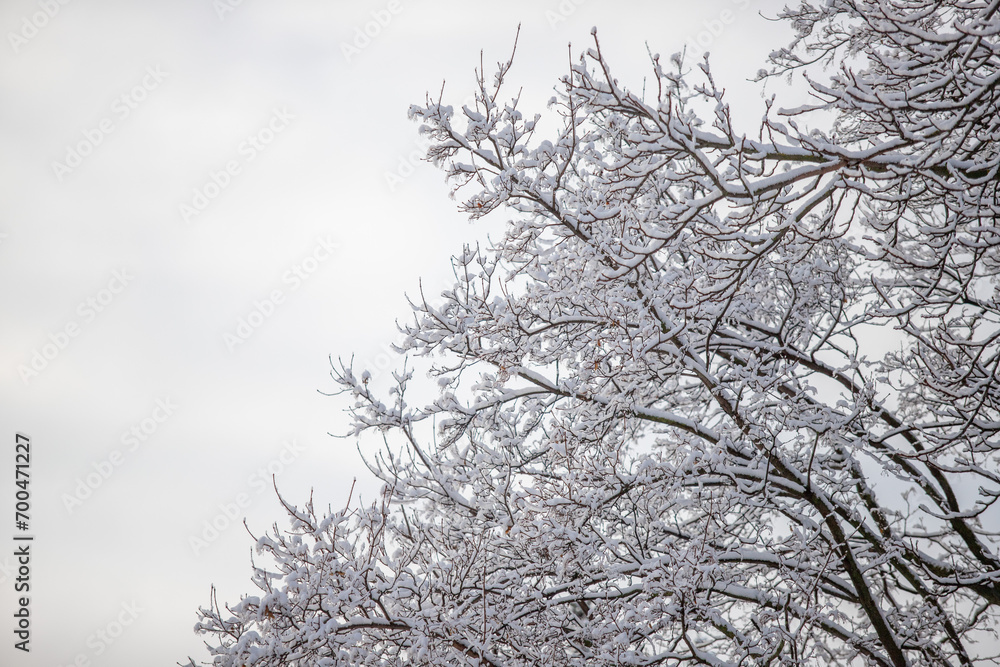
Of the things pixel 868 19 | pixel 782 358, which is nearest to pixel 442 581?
pixel 782 358

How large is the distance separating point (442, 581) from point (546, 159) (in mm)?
3422

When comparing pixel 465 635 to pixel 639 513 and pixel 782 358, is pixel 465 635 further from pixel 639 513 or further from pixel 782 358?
pixel 782 358

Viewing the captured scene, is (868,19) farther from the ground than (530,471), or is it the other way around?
(868,19)

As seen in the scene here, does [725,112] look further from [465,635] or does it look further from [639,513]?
[465,635]

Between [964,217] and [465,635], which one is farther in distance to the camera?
[465,635]

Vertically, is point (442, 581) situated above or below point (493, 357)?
below

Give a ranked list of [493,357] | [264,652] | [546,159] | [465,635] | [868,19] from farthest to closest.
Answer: [493,357], [465,635], [546,159], [264,652], [868,19]

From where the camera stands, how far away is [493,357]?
18.4ft

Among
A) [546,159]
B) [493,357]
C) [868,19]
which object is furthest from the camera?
[493,357]

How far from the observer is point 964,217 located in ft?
12.6

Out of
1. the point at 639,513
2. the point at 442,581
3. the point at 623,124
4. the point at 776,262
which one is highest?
the point at 623,124

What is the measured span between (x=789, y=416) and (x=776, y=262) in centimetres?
155

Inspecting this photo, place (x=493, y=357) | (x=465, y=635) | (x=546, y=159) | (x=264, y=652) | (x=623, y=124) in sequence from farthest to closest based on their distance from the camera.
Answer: (x=623, y=124), (x=493, y=357), (x=465, y=635), (x=546, y=159), (x=264, y=652)

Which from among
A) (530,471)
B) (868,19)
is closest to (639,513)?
(530,471)
